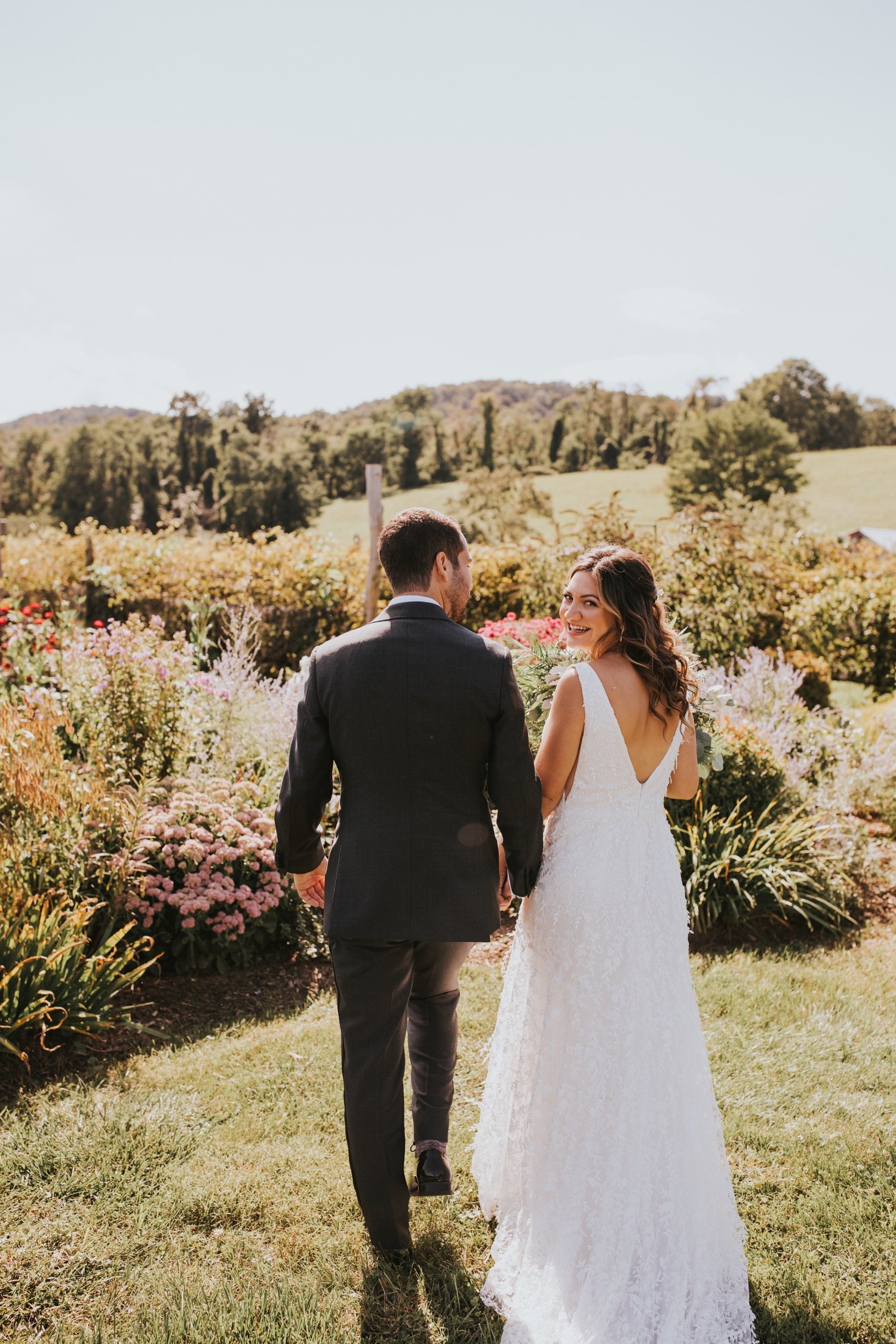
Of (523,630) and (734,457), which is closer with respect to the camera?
(523,630)

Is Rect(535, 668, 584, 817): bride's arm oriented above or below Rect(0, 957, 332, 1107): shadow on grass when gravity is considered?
above

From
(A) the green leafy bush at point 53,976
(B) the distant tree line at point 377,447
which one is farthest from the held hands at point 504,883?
(B) the distant tree line at point 377,447

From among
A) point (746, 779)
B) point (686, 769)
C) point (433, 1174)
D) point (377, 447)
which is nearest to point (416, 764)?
point (686, 769)

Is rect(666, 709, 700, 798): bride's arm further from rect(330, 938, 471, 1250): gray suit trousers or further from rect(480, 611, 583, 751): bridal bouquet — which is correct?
rect(330, 938, 471, 1250): gray suit trousers

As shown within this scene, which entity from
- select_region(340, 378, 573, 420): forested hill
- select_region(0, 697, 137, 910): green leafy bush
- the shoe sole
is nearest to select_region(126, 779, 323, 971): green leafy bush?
select_region(0, 697, 137, 910): green leafy bush

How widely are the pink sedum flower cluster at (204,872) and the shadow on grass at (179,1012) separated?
0.19 m

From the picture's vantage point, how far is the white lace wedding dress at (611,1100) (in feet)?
8.05

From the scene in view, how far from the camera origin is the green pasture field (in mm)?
42781

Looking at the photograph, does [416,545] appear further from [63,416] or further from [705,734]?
[63,416]

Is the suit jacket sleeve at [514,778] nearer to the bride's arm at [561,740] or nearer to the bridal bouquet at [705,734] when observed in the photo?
the bride's arm at [561,740]

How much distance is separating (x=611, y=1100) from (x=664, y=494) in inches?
2033

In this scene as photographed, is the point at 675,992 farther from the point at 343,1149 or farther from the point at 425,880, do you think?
the point at 343,1149

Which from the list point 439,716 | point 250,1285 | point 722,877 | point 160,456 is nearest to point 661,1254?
point 250,1285

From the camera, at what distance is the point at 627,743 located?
2625 millimetres
